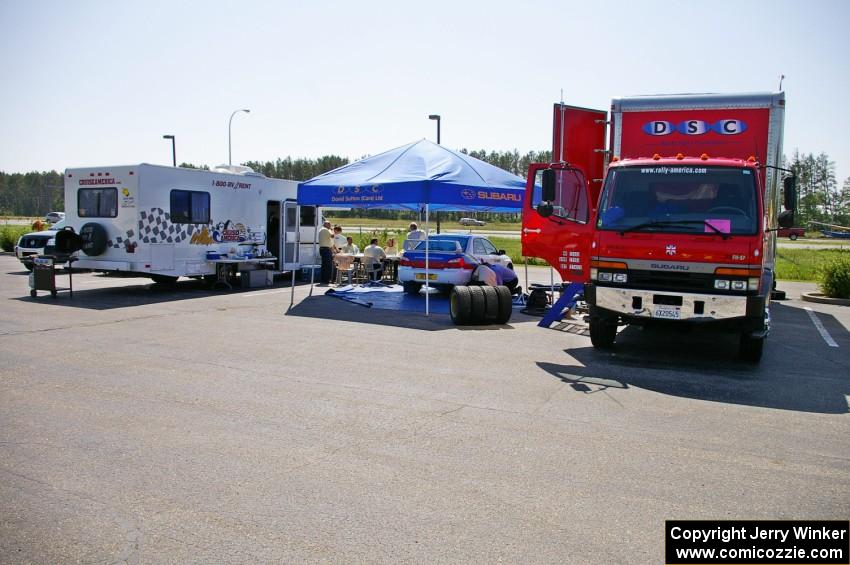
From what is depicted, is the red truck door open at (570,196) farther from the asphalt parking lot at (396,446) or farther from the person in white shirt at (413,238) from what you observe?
the person in white shirt at (413,238)

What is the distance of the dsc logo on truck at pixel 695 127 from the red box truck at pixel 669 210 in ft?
0.05

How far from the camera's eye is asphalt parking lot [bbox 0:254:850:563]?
3900 millimetres

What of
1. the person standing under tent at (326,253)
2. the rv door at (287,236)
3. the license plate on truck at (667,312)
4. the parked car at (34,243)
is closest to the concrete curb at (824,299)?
the license plate on truck at (667,312)

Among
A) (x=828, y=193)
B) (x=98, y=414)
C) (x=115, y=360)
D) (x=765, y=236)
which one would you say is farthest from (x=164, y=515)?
(x=828, y=193)

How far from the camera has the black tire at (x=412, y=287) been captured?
16.4 meters

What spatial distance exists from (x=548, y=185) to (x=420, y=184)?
4358 mm

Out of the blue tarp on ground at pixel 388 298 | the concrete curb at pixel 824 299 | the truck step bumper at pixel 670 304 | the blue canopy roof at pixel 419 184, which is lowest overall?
the blue tarp on ground at pixel 388 298

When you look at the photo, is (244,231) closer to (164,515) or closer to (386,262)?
(386,262)

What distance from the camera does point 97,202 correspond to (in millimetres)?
16422

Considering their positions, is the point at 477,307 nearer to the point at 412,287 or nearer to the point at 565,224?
the point at 565,224

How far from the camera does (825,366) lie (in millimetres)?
9164

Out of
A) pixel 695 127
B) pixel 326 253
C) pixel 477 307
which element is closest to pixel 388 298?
pixel 477 307

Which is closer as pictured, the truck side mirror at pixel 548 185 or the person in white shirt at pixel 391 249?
the truck side mirror at pixel 548 185

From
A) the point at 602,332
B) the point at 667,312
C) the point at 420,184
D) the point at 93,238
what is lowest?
the point at 602,332
